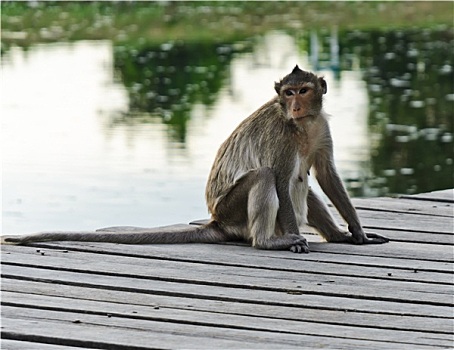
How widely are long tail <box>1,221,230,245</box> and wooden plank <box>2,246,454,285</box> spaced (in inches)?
8.2

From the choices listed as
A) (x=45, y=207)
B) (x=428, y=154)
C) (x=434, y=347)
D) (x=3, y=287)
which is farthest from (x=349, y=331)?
(x=428, y=154)

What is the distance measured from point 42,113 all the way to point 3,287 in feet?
36.4

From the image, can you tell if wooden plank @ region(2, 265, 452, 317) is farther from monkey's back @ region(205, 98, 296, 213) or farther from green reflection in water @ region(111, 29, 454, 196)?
green reflection in water @ region(111, 29, 454, 196)

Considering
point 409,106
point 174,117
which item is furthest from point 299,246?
point 409,106

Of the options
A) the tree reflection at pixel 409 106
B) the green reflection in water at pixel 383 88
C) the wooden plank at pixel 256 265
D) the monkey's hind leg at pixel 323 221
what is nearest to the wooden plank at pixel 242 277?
the wooden plank at pixel 256 265

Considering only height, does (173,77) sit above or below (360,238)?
below

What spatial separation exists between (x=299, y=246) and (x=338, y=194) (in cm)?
48

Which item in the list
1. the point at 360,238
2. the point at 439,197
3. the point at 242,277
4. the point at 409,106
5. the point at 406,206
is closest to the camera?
the point at 242,277

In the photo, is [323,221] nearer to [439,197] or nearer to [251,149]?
[251,149]

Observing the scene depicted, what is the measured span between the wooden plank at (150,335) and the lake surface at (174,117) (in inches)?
201

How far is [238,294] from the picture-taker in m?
5.48

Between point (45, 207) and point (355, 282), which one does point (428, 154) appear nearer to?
point (45, 207)

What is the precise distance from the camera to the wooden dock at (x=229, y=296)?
4844 millimetres

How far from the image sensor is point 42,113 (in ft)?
54.1
